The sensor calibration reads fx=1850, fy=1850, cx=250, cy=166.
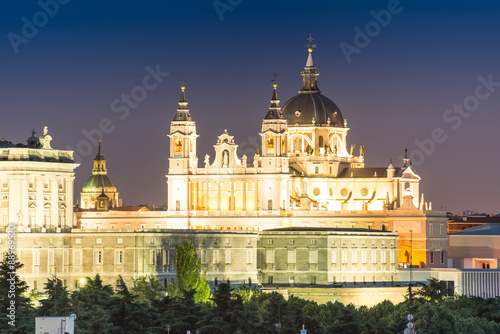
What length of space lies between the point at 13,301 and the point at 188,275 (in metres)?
31.0

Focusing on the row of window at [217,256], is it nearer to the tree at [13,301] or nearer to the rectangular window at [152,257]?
the rectangular window at [152,257]

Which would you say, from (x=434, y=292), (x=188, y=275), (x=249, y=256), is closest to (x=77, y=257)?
(x=188, y=275)

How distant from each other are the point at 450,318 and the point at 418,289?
30878mm

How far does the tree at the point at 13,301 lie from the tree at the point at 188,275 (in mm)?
13073

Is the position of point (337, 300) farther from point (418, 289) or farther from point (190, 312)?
point (190, 312)

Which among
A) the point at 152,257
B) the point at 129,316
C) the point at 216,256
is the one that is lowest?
the point at 129,316

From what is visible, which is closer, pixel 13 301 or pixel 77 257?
pixel 13 301

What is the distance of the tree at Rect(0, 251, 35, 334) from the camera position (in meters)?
123

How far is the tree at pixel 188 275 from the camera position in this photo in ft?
509

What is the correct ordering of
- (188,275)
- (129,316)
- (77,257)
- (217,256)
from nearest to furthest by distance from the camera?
(129,316)
(188,275)
(77,257)
(217,256)

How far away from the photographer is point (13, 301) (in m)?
131

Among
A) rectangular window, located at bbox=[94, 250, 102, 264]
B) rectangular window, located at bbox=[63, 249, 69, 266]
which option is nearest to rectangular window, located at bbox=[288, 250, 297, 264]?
rectangular window, located at bbox=[94, 250, 102, 264]

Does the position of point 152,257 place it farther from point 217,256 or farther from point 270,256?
point 270,256

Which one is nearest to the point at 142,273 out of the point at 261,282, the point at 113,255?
the point at 113,255
